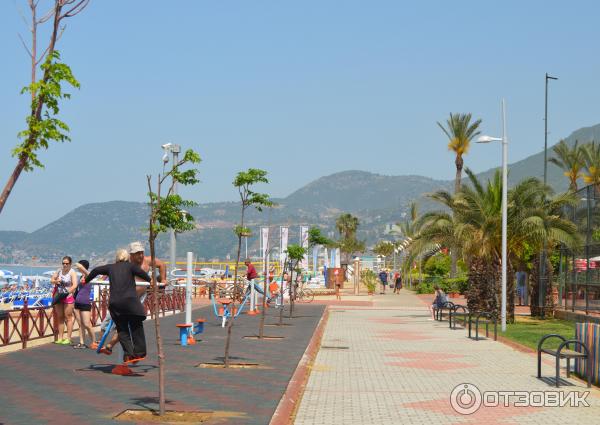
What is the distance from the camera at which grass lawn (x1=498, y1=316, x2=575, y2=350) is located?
21.3m

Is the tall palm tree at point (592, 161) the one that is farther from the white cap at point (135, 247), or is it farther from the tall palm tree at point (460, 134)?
the white cap at point (135, 247)

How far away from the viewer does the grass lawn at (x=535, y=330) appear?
21266 mm

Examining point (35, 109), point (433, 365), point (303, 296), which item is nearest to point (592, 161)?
point (303, 296)

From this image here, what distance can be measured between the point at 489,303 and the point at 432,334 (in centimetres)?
760

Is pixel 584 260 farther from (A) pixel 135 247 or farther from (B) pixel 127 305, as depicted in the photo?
(B) pixel 127 305

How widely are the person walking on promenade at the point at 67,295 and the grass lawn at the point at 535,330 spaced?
9276 millimetres

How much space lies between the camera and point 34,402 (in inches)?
395

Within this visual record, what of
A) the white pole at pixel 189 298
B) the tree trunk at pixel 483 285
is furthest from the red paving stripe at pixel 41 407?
the tree trunk at pixel 483 285

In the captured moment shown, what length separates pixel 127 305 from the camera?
40.9 ft

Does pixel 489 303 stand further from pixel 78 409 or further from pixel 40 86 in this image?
pixel 40 86

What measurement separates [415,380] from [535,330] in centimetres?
1326

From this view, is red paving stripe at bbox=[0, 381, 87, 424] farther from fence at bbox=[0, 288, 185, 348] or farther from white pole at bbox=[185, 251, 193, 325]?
white pole at bbox=[185, 251, 193, 325]

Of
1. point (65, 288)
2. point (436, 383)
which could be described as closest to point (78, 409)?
point (436, 383)

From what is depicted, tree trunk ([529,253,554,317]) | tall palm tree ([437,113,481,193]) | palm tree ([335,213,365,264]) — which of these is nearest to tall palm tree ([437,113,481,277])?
tall palm tree ([437,113,481,193])
